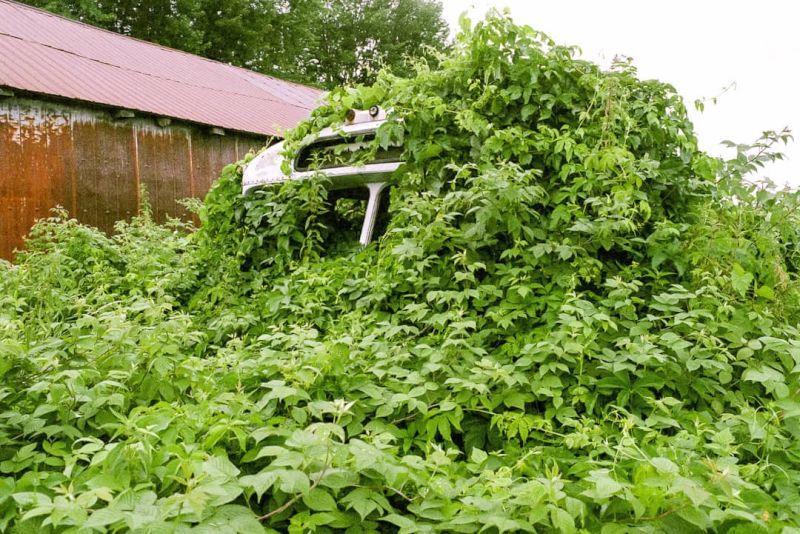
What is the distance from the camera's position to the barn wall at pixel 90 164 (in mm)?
9292

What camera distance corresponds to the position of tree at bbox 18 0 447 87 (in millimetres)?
25906

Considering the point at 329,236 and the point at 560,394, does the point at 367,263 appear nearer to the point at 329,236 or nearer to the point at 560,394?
the point at 329,236

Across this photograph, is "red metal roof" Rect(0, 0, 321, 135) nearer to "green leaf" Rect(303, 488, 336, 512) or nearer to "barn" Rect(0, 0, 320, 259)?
"barn" Rect(0, 0, 320, 259)

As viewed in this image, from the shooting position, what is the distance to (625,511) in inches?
79.7

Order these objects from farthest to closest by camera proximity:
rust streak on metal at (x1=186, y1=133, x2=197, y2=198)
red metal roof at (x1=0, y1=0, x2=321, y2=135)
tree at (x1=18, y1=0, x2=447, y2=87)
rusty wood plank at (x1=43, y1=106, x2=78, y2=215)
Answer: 1. tree at (x1=18, y1=0, x2=447, y2=87)
2. rust streak on metal at (x1=186, y1=133, x2=197, y2=198)
3. red metal roof at (x1=0, y1=0, x2=321, y2=135)
4. rusty wood plank at (x1=43, y1=106, x2=78, y2=215)

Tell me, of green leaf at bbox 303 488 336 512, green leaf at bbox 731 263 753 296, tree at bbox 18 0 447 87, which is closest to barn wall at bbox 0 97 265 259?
green leaf at bbox 303 488 336 512

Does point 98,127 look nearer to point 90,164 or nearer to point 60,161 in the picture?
point 90,164

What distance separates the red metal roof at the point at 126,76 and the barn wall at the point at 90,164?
37 cm

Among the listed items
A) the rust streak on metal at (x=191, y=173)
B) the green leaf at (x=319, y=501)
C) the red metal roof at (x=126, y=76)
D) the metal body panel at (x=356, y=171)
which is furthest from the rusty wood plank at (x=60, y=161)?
the green leaf at (x=319, y=501)

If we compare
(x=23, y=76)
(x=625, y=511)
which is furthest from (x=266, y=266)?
(x=23, y=76)

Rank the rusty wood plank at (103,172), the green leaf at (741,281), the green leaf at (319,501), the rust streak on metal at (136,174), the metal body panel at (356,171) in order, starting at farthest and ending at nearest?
1. the rust streak on metal at (136,174)
2. the rusty wood plank at (103,172)
3. the metal body panel at (356,171)
4. the green leaf at (741,281)
5. the green leaf at (319,501)

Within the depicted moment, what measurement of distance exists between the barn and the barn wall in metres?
0.02

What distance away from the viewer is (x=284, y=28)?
3030 cm

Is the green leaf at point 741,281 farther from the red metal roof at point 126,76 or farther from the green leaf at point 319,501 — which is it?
the red metal roof at point 126,76
